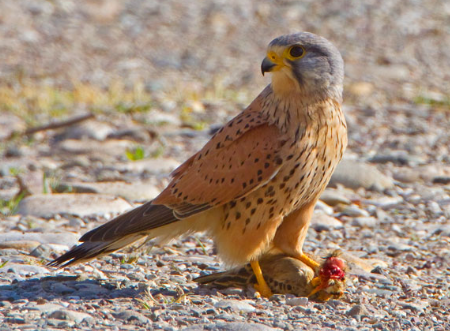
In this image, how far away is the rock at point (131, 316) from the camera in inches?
145

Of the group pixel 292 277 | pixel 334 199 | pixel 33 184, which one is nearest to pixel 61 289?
pixel 292 277

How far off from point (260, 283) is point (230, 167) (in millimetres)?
639

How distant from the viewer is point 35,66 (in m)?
11.4

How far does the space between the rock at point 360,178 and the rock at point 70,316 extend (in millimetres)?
3431

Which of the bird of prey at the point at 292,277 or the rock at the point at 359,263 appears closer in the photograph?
the bird of prey at the point at 292,277

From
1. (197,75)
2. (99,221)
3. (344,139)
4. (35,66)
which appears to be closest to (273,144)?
(344,139)

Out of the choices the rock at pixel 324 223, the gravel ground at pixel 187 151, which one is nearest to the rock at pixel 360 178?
the gravel ground at pixel 187 151

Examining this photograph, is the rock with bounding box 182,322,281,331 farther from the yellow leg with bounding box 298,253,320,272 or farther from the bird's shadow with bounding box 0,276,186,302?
the yellow leg with bounding box 298,253,320,272

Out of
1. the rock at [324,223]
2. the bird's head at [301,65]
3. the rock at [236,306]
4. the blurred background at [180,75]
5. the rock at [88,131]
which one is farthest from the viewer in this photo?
the rock at [88,131]

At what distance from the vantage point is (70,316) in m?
3.64

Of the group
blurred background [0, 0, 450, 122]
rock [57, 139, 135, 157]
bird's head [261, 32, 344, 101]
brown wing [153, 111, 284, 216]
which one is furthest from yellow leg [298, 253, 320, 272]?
blurred background [0, 0, 450, 122]

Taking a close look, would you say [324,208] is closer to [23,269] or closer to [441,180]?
[441,180]

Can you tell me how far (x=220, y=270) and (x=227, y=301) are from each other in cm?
81

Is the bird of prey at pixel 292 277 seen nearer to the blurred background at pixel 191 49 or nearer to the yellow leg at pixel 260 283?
the yellow leg at pixel 260 283
